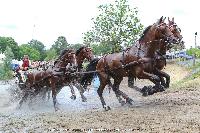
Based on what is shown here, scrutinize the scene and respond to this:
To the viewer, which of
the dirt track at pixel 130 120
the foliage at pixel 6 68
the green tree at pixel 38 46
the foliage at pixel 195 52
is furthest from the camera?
the green tree at pixel 38 46

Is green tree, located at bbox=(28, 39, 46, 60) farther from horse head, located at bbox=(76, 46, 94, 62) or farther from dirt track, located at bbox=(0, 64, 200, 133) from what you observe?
dirt track, located at bbox=(0, 64, 200, 133)

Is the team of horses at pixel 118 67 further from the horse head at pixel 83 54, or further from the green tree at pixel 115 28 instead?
the green tree at pixel 115 28

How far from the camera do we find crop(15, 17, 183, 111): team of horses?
47.5ft

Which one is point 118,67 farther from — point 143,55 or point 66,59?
point 66,59

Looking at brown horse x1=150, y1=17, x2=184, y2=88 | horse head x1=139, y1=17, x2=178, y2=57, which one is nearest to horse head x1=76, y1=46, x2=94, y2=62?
horse head x1=139, y1=17, x2=178, y2=57

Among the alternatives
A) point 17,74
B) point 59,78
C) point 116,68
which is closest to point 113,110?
point 116,68

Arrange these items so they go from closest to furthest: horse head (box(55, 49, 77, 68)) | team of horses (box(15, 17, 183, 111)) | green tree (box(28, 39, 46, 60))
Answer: team of horses (box(15, 17, 183, 111)) → horse head (box(55, 49, 77, 68)) → green tree (box(28, 39, 46, 60))

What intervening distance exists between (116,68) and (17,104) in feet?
22.4

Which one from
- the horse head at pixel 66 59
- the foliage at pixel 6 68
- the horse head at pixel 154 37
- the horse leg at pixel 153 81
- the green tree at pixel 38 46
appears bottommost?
the foliage at pixel 6 68

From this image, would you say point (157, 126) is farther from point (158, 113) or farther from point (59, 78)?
point (59, 78)

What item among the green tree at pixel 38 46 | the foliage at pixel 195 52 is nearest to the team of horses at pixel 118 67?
the foliage at pixel 195 52

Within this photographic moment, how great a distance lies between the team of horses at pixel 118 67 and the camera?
14469mm

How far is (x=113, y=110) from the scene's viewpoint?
50.1 ft

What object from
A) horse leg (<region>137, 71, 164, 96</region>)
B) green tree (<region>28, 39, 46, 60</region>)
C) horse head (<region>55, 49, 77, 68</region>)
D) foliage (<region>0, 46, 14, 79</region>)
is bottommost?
foliage (<region>0, 46, 14, 79</region>)
